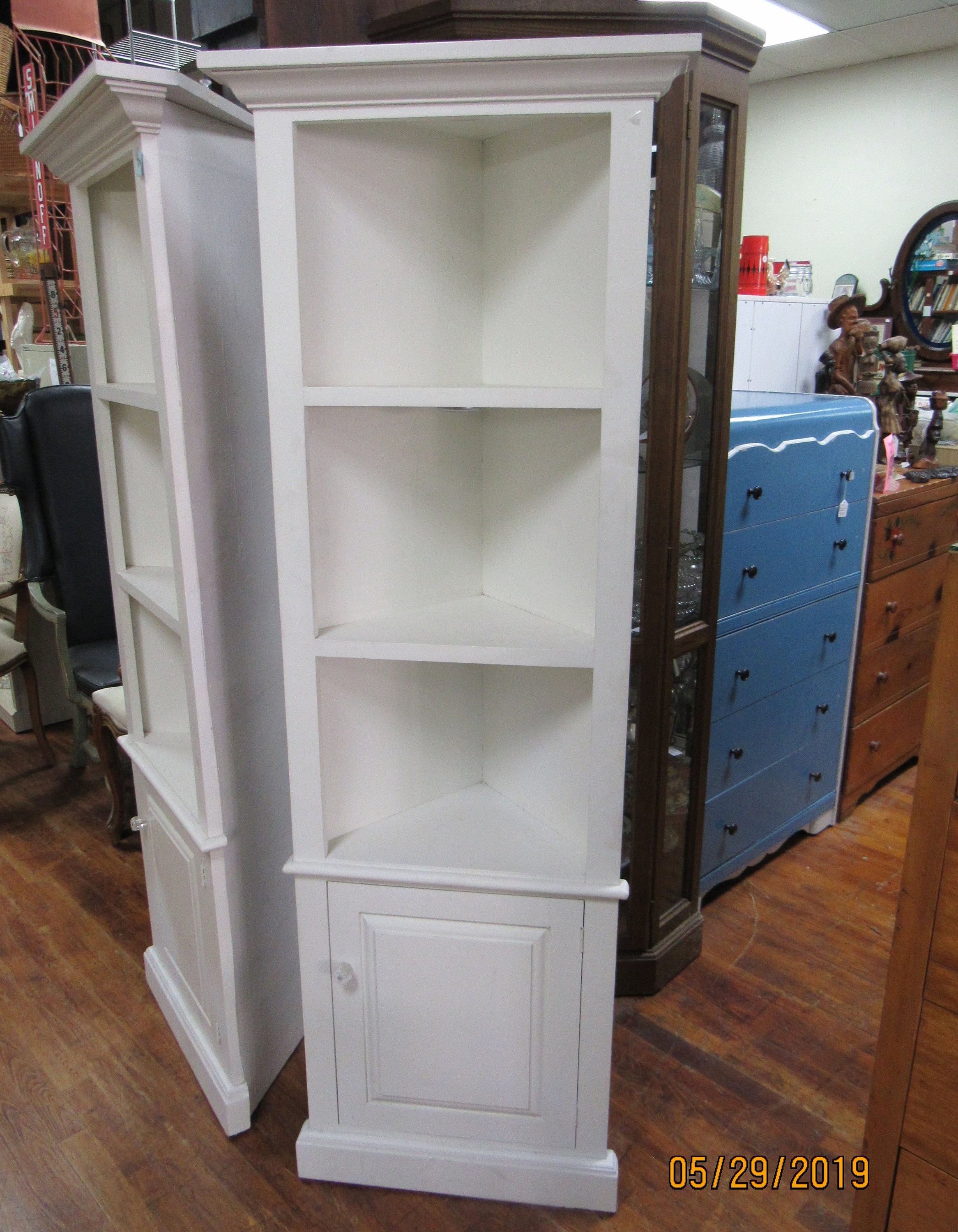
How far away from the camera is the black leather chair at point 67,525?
268cm

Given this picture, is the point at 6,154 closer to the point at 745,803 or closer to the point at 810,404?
the point at 810,404

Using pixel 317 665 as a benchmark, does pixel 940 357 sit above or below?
above

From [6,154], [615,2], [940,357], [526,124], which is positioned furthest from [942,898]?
[6,154]

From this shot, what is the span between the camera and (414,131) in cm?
133

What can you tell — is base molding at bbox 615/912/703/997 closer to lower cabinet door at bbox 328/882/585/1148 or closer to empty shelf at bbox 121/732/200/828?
lower cabinet door at bbox 328/882/585/1148

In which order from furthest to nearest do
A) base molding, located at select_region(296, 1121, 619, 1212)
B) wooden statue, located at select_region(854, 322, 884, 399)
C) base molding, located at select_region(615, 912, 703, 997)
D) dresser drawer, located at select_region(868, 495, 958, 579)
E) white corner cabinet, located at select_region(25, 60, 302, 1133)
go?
1. wooden statue, located at select_region(854, 322, 884, 399)
2. dresser drawer, located at select_region(868, 495, 958, 579)
3. base molding, located at select_region(615, 912, 703, 997)
4. base molding, located at select_region(296, 1121, 619, 1212)
5. white corner cabinet, located at select_region(25, 60, 302, 1133)

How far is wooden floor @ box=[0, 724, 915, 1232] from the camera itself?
4.92 ft

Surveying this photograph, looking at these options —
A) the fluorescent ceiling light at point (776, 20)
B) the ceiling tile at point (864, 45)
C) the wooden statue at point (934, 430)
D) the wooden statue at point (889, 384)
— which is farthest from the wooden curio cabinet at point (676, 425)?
A: the ceiling tile at point (864, 45)

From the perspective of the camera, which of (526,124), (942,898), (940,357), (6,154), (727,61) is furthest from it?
(940,357)

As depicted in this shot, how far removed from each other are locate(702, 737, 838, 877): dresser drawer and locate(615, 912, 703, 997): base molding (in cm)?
23

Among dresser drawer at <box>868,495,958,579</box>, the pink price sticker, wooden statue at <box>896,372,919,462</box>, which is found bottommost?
dresser drawer at <box>868,495,958,579</box>

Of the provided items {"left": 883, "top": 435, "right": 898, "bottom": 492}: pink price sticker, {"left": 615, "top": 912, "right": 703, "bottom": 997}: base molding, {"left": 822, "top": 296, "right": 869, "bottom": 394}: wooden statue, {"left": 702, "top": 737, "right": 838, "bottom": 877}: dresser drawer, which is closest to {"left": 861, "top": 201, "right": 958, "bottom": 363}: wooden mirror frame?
{"left": 822, "top": 296, "right": 869, "bottom": 394}: wooden statue

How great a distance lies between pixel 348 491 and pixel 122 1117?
1243 millimetres
